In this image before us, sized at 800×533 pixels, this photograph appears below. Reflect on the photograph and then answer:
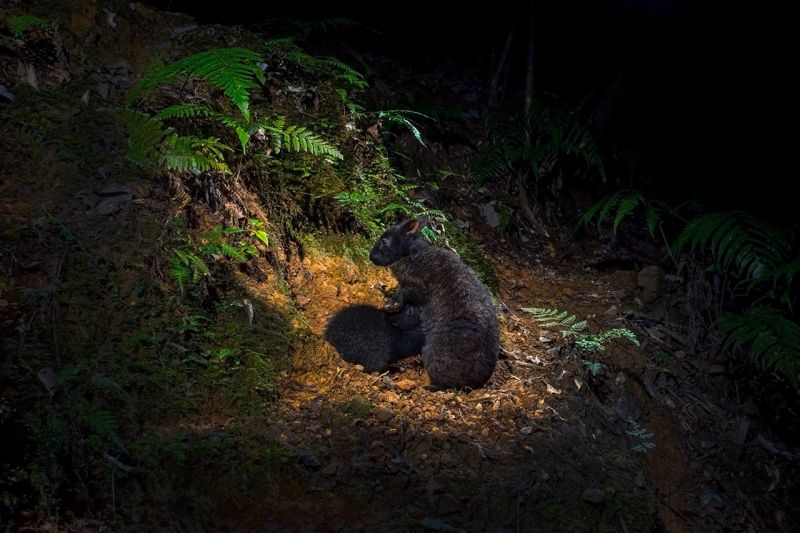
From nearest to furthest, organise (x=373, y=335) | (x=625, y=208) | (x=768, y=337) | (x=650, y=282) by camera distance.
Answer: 1. (x=373, y=335)
2. (x=768, y=337)
3. (x=625, y=208)
4. (x=650, y=282)

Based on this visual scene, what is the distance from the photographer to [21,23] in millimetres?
4555

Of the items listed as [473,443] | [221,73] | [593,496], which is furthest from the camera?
[221,73]

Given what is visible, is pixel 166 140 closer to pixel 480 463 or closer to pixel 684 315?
pixel 480 463

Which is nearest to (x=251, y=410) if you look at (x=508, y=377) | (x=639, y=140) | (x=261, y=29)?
(x=508, y=377)

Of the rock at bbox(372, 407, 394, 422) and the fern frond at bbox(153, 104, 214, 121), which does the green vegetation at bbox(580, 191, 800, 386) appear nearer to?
the rock at bbox(372, 407, 394, 422)

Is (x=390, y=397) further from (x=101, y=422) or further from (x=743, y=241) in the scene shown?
(x=743, y=241)

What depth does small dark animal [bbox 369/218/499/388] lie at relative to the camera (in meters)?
4.67

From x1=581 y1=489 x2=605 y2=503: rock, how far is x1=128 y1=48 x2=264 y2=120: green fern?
4026 mm

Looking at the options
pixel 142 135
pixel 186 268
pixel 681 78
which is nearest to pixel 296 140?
pixel 142 135

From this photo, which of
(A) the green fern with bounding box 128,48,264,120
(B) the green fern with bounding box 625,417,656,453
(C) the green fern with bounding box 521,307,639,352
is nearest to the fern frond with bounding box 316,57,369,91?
(A) the green fern with bounding box 128,48,264,120

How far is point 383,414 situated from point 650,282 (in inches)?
174

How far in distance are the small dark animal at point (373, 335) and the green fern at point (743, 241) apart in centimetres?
340

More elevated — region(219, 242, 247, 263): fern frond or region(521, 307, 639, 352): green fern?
region(219, 242, 247, 263): fern frond

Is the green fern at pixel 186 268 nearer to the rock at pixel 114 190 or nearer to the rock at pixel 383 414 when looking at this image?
the rock at pixel 114 190
